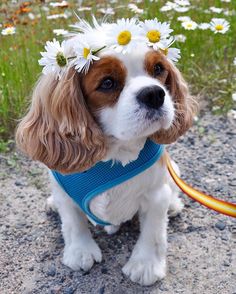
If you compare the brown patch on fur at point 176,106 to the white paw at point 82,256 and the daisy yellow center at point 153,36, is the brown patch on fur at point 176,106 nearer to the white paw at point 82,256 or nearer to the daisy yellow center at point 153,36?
the daisy yellow center at point 153,36

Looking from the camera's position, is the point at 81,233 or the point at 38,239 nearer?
the point at 81,233

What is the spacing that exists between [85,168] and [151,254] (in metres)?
0.62

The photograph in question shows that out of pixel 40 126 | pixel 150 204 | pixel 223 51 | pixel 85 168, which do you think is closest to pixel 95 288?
pixel 150 204

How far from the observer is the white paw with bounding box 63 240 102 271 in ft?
8.62

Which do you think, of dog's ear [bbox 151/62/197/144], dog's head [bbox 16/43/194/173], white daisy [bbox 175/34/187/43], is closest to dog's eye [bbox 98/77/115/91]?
dog's head [bbox 16/43/194/173]

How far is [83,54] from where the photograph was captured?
2.04 m

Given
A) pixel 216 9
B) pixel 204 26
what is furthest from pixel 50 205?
pixel 216 9

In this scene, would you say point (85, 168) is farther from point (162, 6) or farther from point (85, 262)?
point (162, 6)

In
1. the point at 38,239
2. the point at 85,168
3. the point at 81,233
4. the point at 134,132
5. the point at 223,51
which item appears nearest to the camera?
the point at 134,132

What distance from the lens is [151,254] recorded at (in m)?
2.60

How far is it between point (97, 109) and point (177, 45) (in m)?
1.93

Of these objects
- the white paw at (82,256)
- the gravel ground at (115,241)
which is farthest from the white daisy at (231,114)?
the white paw at (82,256)

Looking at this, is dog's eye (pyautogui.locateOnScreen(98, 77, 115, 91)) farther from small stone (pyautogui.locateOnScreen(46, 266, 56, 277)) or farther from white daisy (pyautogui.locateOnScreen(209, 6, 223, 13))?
white daisy (pyautogui.locateOnScreen(209, 6, 223, 13))

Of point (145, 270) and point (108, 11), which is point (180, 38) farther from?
point (145, 270)
